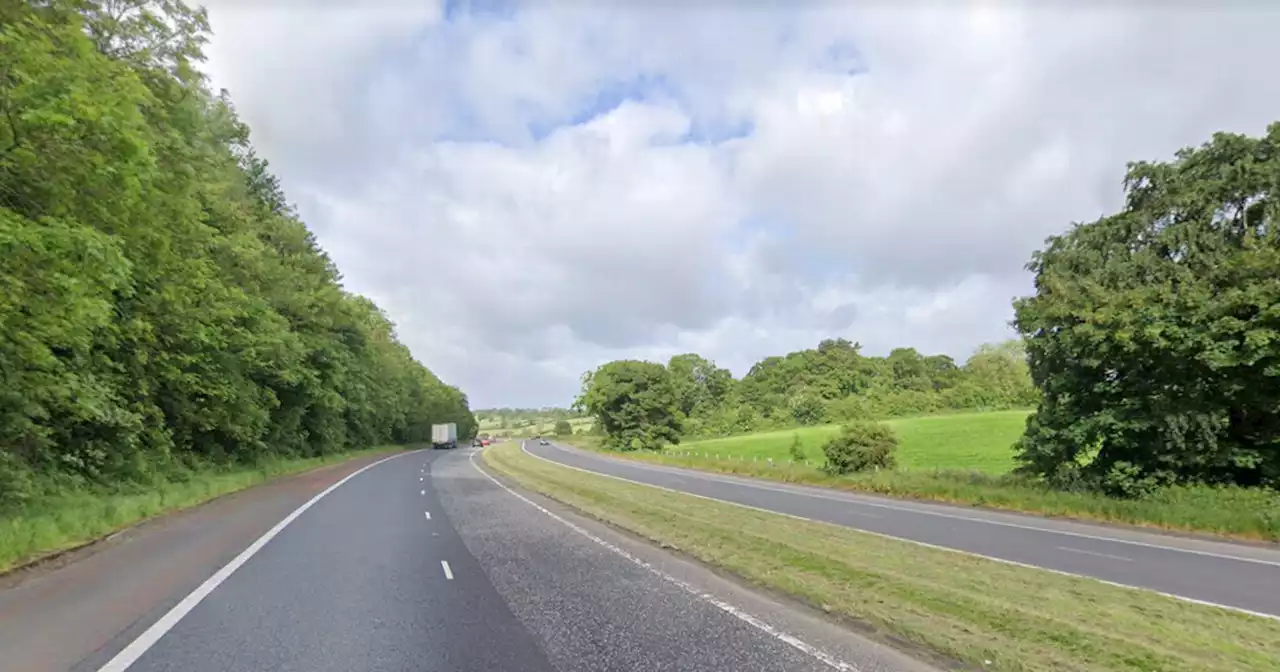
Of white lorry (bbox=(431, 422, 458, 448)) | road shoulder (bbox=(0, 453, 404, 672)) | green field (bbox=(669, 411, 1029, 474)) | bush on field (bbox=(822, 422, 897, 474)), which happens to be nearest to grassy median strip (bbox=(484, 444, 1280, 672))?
road shoulder (bbox=(0, 453, 404, 672))

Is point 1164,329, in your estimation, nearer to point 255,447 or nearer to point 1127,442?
point 1127,442

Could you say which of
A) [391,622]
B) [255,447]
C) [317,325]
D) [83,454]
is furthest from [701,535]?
[317,325]

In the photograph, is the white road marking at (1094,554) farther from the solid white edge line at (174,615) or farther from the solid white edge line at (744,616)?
the solid white edge line at (174,615)

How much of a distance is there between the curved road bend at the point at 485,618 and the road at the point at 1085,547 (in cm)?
708

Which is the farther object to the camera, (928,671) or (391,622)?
(391,622)

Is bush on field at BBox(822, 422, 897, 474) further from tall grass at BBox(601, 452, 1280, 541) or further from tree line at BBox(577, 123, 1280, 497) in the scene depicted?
tree line at BBox(577, 123, 1280, 497)

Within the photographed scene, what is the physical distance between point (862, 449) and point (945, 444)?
2634cm

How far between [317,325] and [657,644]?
51039 millimetres

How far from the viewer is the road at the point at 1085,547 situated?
40.2ft

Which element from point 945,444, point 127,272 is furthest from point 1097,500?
point 945,444

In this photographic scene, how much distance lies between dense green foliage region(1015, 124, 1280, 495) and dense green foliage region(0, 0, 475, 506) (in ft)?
80.8

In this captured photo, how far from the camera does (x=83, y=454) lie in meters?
21.8

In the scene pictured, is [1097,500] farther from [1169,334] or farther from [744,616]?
[744,616]

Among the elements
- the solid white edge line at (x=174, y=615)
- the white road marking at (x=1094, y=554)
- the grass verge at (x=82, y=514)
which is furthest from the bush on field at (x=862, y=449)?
the solid white edge line at (x=174, y=615)
